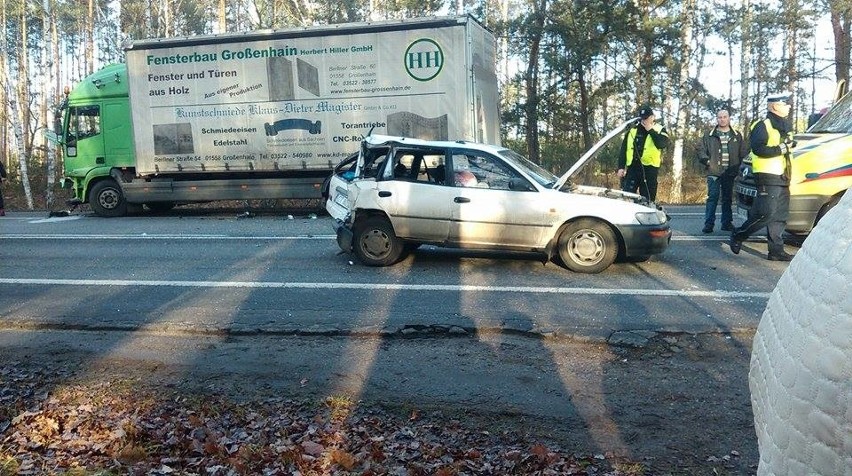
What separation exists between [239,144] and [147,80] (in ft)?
8.47

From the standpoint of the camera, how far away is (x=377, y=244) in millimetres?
9664

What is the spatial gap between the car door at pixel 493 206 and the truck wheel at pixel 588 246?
0.27m

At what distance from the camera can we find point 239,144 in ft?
56.7

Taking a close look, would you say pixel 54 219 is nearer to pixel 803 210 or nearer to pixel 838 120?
pixel 803 210

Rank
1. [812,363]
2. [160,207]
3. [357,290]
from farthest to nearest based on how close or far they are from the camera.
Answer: [160,207] < [357,290] < [812,363]

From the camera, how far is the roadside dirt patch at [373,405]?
410 centimetres

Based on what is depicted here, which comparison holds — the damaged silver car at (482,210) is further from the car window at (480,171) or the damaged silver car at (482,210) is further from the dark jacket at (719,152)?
the dark jacket at (719,152)

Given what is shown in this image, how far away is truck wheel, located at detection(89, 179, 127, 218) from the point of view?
18.2 metres

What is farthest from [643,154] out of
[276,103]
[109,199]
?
[109,199]

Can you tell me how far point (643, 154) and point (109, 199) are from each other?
40.9ft

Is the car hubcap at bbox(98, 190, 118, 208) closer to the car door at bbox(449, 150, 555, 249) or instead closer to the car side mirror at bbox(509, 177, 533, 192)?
the car door at bbox(449, 150, 555, 249)

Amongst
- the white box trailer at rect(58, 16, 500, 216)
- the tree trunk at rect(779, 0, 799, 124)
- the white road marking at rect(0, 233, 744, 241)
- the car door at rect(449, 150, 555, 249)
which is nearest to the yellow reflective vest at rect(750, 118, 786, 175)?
the white road marking at rect(0, 233, 744, 241)

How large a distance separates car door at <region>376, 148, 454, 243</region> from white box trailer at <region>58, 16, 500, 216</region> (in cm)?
626

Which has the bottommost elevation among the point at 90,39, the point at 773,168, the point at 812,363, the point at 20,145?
the point at 812,363
